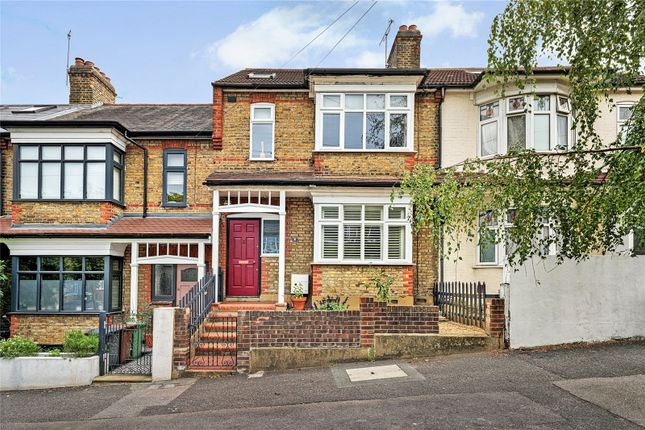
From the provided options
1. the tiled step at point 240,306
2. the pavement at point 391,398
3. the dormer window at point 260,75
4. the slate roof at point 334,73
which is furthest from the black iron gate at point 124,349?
the dormer window at point 260,75

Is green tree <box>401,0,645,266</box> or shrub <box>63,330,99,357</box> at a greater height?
green tree <box>401,0,645,266</box>

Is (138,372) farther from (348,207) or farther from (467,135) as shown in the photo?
(467,135)

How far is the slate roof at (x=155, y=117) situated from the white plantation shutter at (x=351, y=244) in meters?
4.95

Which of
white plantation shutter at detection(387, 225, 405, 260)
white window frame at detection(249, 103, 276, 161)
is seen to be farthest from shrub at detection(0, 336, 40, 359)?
white plantation shutter at detection(387, 225, 405, 260)

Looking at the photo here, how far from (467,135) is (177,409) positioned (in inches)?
405

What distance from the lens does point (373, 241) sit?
1277 centimetres

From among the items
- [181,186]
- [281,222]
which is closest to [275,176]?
[281,222]

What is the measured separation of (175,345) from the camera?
925 cm

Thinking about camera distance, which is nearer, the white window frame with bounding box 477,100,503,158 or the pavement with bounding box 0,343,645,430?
the pavement with bounding box 0,343,645,430

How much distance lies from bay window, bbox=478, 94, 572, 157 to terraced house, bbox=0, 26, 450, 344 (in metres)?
1.61

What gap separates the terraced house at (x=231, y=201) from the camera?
1264 cm

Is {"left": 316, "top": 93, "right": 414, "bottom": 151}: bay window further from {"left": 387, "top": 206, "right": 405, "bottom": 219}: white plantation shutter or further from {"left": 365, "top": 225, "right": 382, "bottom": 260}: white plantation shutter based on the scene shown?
{"left": 365, "top": 225, "right": 382, "bottom": 260}: white plantation shutter

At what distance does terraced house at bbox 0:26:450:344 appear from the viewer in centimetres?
1264

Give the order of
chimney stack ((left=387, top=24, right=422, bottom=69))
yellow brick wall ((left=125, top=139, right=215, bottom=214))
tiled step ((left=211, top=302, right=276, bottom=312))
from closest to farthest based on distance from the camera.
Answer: tiled step ((left=211, top=302, right=276, bottom=312)) < yellow brick wall ((left=125, top=139, right=215, bottom=214)) < chimney stack ((left=387, top=24, right=422, bottom=69))
